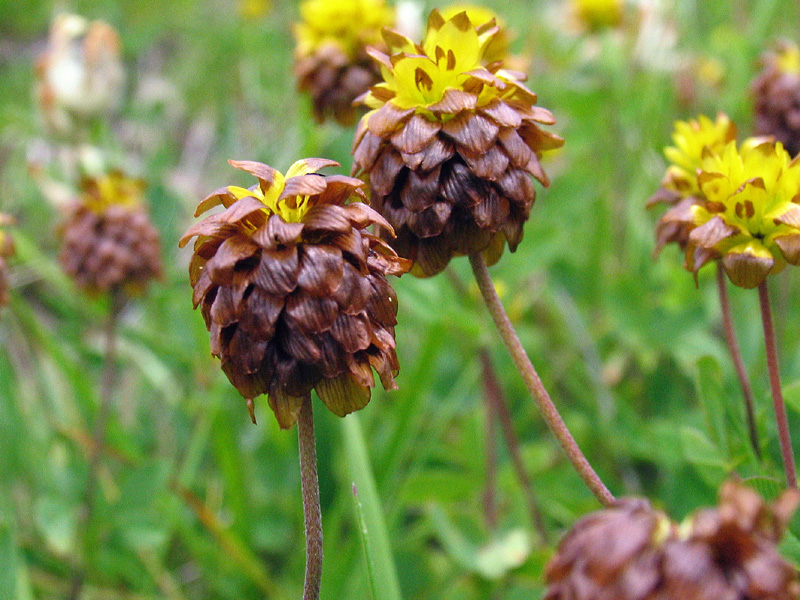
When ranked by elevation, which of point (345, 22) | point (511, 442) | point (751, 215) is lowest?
point (511, 442)

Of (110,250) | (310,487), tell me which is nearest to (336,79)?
(110,250)

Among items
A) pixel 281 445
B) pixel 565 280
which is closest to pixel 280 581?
pixel 281 445

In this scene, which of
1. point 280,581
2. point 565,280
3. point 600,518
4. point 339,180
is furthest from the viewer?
point 565,280

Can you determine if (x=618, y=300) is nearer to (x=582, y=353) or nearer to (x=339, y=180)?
(x=582, y=353)

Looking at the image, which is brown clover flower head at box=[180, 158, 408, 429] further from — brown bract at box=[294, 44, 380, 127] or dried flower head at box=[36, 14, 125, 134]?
dried flower head at box=[36, 14, 125, 134]

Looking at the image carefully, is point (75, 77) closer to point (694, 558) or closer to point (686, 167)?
point (686, 167)

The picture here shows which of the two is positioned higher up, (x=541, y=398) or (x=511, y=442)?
(x=541, y=398)

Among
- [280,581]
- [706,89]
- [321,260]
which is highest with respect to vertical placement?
[706,89]
